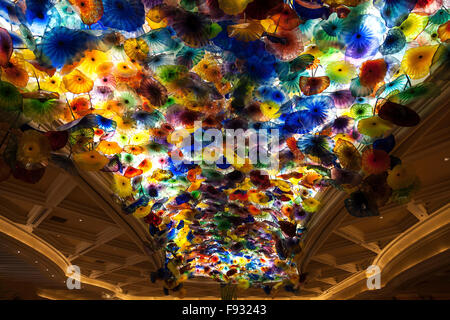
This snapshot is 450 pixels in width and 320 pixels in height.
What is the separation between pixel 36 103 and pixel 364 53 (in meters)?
3.32

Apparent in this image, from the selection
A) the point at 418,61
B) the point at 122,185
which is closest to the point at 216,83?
the point at 418,61

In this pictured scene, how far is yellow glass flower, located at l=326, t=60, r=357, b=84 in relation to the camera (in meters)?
3.57

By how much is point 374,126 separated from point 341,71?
755mm

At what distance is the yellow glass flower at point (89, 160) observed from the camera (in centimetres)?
382

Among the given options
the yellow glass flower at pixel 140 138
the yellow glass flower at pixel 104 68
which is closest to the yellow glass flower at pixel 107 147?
the yellow glass flower at pixel 140 138

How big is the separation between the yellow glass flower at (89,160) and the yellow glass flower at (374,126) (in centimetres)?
317

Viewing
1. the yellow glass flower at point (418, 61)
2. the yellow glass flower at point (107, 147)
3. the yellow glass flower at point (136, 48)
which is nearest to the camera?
the yellow glass flower at point (418, 61)

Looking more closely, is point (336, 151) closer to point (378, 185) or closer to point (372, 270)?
point (378, 185)

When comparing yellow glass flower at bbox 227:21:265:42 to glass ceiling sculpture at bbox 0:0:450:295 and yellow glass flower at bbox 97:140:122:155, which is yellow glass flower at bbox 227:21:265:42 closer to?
glass ceiling sculpture at bbox 0:0:450:295

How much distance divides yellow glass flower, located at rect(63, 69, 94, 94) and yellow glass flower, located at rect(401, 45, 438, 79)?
3382 millimetres

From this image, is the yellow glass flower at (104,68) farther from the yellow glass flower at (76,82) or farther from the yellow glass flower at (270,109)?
the yellow glass flower at (270,109)

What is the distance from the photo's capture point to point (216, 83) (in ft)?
13.1

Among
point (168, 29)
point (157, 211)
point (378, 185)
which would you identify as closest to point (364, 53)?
point (378, 185)

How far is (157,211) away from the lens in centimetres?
785
